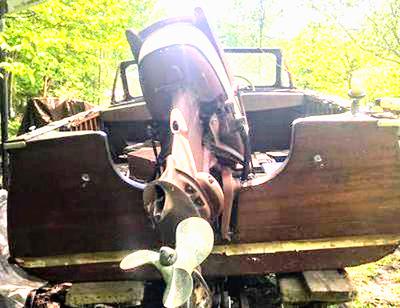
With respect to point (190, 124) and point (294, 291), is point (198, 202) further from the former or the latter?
point (294, 291)

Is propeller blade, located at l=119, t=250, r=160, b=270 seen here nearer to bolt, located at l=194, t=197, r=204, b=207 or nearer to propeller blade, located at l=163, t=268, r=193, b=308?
propeller blade, located at l=163, t=268, r=193, b=308

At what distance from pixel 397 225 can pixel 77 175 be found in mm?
1557

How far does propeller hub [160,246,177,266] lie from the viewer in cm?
134

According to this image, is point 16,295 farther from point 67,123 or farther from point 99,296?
point 67,123

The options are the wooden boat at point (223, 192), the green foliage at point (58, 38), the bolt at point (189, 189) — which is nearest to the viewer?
the bolt at point (189, 189)

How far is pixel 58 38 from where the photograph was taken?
5535 millimetres

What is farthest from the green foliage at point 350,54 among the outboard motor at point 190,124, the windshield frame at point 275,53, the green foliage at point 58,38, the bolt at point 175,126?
the bolt at point 175,126

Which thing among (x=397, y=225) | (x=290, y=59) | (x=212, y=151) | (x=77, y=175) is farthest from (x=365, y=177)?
(x=290, y=59)

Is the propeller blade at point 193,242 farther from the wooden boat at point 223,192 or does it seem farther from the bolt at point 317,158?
the bolt at point 317,158

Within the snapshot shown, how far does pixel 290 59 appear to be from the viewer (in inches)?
539

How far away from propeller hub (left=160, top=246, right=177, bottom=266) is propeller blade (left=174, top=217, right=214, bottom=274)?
0.14ft

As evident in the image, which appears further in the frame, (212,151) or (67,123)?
(67,123)

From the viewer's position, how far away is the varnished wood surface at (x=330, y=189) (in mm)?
2135

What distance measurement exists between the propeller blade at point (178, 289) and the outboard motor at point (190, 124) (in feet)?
0.94
